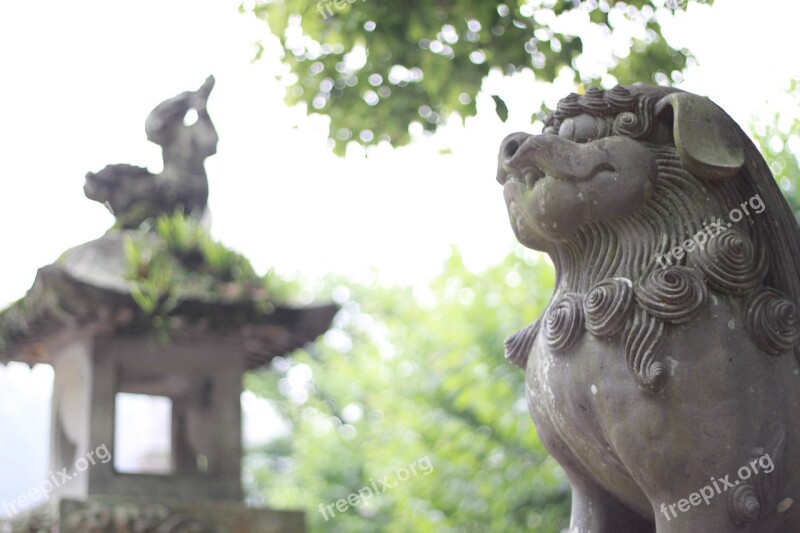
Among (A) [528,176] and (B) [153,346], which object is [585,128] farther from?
(B) [153,346]

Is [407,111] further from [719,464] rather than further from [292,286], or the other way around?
[719,464]

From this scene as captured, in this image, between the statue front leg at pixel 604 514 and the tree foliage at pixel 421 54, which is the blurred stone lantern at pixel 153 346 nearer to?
the tree foliage at pixel 421 54

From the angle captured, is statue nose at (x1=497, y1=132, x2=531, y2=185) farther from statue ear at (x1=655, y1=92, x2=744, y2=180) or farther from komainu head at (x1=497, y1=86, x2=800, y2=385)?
statue ear at (x1=655, y1=92, x2=744, y2=180)

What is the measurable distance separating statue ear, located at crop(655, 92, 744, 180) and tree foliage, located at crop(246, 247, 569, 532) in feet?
15.7

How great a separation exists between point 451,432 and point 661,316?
31.8 ft

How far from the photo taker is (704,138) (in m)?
2.91

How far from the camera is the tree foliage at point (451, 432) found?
11.0 metres

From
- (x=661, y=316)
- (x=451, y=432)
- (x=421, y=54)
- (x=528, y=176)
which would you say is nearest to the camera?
(x=661, y=316)

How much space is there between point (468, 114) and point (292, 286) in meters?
1.56

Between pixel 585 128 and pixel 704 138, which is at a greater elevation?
pixel 585 128

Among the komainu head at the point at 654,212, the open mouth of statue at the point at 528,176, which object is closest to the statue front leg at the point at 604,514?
the komainu head at the point at 654,212

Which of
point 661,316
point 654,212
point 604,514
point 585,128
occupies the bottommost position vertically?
point 604,514

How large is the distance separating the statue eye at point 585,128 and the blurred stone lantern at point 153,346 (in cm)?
349

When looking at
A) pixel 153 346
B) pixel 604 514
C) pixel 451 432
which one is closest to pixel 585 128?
pixel 604 514
